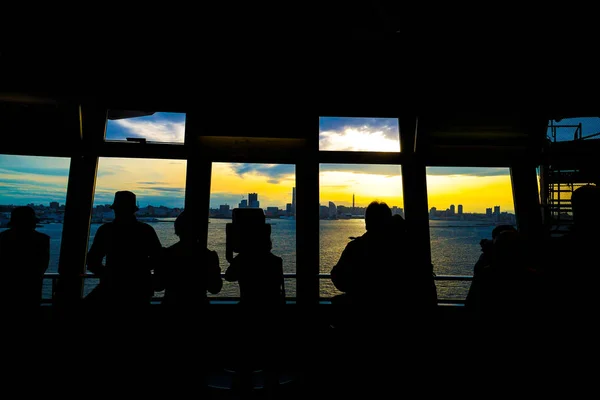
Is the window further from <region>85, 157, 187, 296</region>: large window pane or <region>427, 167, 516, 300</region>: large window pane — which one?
<region>85, 157, 187, 296</region>: large window pane

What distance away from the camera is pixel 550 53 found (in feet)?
10.5

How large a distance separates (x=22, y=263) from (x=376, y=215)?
2466 millimetres

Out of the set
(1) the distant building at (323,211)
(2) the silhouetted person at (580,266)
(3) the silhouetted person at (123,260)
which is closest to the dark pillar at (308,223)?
(1) the distant building at (323,211)

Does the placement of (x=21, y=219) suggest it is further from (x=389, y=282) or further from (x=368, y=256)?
(x=389, y=282)

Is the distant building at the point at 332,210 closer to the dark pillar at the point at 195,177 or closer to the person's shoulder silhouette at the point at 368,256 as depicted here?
the dark pillar at the point at 195,177

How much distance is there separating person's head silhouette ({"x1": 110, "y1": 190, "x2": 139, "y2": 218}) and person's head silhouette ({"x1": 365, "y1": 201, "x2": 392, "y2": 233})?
1.55 m

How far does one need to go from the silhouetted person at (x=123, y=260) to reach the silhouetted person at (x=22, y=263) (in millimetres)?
530

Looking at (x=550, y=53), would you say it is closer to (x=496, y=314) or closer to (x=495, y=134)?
(x=495, y=134)

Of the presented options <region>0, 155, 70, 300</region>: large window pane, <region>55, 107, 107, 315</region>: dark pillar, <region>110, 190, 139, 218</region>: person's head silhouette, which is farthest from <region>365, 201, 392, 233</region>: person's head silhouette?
<region>0, 155, 70, 300</region>: large window pane

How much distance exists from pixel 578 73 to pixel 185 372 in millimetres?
4540

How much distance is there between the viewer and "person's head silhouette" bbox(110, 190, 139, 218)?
2.12 metres

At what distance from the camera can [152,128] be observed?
358 centimetres

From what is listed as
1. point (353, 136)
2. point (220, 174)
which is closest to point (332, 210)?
point (353, 136)

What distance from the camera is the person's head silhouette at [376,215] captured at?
189cm
